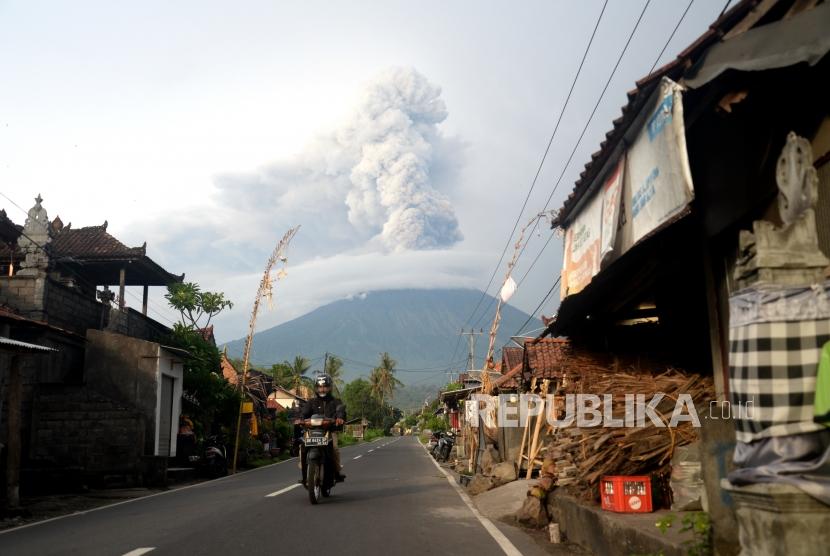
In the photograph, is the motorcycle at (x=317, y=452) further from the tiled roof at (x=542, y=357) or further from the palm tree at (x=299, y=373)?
the palm tree at (x=299, y=373)

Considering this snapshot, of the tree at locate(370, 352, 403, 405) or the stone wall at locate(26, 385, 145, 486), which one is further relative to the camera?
the tree at locate(370, 352, 403, 405)

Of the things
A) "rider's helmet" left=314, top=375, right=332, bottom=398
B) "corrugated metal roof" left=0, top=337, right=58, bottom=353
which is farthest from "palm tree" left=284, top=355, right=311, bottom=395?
"rider's helmet" left=314, top=375, right=332, bottom=398

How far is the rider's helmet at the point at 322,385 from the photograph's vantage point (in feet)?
36.2

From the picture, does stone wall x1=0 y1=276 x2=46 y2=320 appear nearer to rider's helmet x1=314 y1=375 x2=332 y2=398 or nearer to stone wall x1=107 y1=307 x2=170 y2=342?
stone wall x1=107 y1=307 x2=170 y2=342

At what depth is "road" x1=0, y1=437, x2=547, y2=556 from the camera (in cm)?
690

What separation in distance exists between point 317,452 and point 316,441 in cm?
17

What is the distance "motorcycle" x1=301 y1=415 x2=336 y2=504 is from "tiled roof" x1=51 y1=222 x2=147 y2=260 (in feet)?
45.1

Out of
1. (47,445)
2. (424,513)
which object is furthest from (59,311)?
(424,513)

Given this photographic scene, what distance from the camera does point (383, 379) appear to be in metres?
93.8

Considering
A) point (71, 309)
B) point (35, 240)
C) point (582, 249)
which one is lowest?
point (582, 249)

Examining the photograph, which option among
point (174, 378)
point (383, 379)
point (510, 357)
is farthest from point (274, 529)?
point (383, 379)

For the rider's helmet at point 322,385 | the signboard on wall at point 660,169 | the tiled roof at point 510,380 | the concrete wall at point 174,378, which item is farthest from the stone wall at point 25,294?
the signboard on wall at point 660,169

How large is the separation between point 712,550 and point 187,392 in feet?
68.3

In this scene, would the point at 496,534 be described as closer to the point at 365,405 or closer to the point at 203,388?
the point at 203,388
